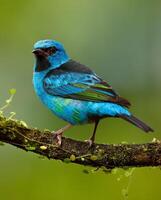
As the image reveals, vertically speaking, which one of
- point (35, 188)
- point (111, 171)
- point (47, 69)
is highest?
point (47, 69)

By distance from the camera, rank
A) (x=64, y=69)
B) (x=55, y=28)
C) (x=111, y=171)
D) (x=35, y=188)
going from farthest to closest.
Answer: (x=55, y=28), (x=35, y=188), (x=64, y=69), (x=111, y=171)

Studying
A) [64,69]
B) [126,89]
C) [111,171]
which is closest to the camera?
[111,171]

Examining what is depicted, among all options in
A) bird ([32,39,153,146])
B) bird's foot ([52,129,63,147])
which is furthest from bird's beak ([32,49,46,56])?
bird's foot ([52,129,63,147])

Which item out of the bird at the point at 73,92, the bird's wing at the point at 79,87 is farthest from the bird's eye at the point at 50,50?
the bird's wing at the point at 79,87

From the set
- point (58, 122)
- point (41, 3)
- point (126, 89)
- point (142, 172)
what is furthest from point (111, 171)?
point (41, 3)

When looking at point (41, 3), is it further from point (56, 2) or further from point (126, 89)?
point (126, 89)

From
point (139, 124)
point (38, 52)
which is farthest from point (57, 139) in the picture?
point (38, 52)

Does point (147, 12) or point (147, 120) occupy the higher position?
point (147, 12)
